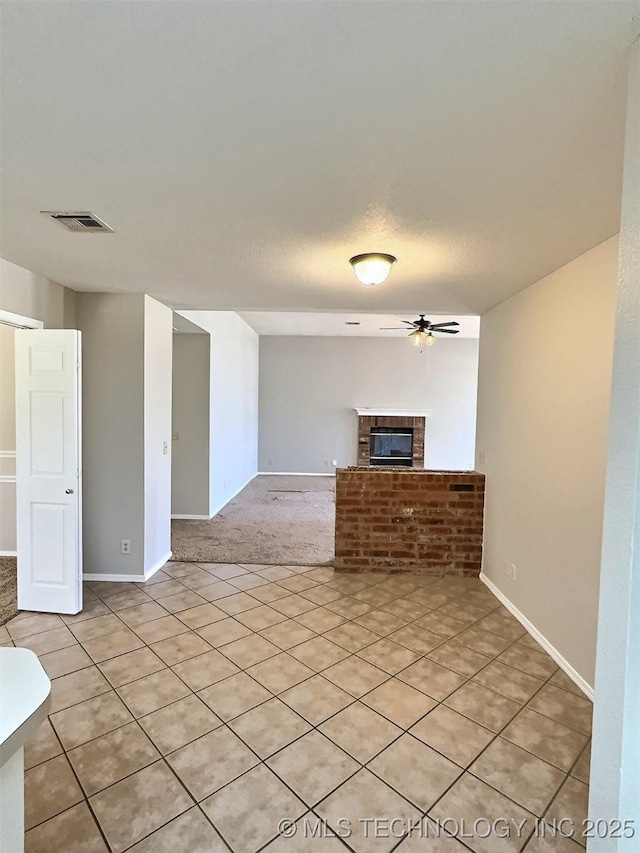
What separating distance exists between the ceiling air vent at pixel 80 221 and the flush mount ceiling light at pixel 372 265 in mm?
1325

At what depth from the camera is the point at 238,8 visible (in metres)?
0.91

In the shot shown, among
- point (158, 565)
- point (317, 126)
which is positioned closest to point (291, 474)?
point (158, 565)

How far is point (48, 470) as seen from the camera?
2973 mm

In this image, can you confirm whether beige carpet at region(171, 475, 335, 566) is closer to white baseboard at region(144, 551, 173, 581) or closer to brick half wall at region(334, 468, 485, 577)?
white baseboard at region(144, 551, 173, 581)

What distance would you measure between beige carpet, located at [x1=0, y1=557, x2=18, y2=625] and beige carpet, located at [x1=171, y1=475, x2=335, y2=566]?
4.28 ft

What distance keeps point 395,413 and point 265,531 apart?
13.6 feet

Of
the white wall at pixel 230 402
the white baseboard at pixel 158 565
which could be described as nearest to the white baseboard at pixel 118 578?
the white baseboard at pixel 158 565

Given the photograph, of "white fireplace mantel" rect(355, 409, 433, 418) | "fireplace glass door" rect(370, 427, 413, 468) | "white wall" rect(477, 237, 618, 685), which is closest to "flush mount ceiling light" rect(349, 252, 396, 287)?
"white wall" rect(477, 237, 618, 685)

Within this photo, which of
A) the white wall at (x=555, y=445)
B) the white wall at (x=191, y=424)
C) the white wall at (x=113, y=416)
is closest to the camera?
the white wall at (x=555, y=445)

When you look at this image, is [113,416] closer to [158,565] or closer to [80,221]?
[158,565]

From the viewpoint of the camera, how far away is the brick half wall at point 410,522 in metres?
3.83

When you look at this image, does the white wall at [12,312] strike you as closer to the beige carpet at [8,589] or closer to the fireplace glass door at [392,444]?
the beige carpet at [8,589]

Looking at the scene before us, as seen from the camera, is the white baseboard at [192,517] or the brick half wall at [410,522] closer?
the brick half wall at [410,522]

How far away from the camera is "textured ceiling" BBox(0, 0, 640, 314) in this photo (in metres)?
0.96
